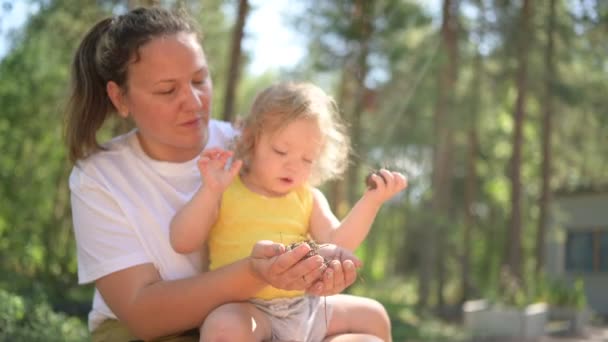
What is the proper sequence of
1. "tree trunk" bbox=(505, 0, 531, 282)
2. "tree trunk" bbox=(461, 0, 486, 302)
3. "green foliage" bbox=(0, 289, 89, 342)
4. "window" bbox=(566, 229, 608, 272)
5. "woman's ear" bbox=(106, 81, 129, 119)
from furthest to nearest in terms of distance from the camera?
"window" bbox=(566, 229, 608, 272) → "tree trunk" bbox=(461, 0, 486, 302) → "tree trunk" bbox=(505, 0, 531, 282) → "green foliage" bbox=(0, 289, 89, 342) → "woman's ear" bbox=(106, 81, 129, 119)

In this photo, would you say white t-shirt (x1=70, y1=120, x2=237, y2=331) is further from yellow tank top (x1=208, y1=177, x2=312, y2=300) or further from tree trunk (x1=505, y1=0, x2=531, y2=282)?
tree trunk (x1=505, y1=0, x2=531, y2=282)

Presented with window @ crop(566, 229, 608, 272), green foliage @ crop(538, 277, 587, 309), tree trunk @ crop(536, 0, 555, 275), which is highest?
tree trunk @ crop(536, 0, 555, 275)

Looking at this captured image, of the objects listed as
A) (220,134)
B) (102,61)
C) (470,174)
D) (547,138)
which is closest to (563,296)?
(547,138)

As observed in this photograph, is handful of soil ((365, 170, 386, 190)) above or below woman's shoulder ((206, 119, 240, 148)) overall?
below

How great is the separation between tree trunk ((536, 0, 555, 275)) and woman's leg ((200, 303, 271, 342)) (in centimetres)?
1575

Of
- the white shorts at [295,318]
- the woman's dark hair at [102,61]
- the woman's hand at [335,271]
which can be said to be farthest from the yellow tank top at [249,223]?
the woman's dark hair at [102,61]

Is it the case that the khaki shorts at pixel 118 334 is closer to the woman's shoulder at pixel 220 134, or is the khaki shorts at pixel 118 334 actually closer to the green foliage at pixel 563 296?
the woman's shoulder at pixel 220 134

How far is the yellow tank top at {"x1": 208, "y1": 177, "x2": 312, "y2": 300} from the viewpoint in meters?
2.24

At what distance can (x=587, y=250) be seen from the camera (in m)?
22.8

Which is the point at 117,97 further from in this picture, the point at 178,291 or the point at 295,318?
the point at 295,318

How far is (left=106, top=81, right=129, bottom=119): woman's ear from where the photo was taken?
2.48 m

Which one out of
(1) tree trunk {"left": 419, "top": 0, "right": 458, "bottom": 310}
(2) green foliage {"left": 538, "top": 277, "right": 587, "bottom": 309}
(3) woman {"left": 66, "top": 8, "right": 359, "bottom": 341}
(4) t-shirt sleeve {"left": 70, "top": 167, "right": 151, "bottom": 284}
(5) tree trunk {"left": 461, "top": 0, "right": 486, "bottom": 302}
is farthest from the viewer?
(5) tree trunk {"left": 461, "top": 0, "right": 486, "bottom": 302}

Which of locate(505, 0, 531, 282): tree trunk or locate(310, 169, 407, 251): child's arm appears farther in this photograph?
locate(505, 0, 531, 282): tree trunk

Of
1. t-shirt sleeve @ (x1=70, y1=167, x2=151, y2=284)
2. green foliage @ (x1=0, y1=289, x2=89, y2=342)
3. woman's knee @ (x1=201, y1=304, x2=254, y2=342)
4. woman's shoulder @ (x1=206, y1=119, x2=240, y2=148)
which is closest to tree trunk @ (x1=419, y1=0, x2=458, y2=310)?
green foliage @ (x1=0, y1=289, x2=89, y2=342)
